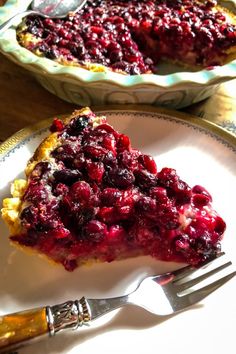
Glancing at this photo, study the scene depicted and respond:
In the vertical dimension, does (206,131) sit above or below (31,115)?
above

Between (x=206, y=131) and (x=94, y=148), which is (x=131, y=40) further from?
(x=94, y=148)

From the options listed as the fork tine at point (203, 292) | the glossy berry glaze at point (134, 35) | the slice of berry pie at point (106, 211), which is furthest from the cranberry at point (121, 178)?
the glossy berry glaze at point (134, 35)

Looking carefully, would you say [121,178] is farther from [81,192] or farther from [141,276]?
[141,276]

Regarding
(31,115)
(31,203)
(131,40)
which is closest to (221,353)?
(31,203)

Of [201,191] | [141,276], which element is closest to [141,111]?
[201,191]

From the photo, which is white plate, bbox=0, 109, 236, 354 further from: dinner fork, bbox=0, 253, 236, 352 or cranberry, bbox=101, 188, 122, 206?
cranberry, bbox=101, 188, 122, 206
